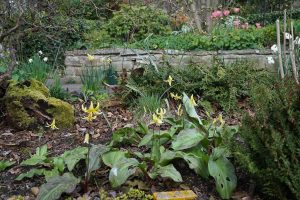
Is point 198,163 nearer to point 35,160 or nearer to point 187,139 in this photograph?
point 187,139

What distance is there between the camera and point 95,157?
8.70ft

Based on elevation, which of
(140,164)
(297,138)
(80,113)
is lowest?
(80,113)

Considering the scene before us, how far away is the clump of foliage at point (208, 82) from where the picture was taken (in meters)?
4.95

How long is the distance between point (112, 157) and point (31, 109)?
5.24 ft

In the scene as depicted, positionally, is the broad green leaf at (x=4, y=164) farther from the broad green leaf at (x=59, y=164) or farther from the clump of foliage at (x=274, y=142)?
the clump of foliage at (x=274, y=142)

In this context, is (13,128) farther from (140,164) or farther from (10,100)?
(140,164)

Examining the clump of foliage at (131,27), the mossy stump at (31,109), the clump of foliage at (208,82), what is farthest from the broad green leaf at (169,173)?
the clump of foliage at (131,27)

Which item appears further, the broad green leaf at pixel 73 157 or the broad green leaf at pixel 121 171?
the broad green leaf at pixel 73 157

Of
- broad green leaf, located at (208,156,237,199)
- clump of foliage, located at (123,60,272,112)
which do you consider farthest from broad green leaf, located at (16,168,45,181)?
clump of foliage, located at (123,60,272,112)

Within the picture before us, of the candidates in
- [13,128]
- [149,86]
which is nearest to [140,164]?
[13,128]

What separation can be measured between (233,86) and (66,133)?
2245 millimetres

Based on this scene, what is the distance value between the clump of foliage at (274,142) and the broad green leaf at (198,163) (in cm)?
28

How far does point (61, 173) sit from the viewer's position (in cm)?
271

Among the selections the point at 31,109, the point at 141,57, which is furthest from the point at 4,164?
the point at 141,57
